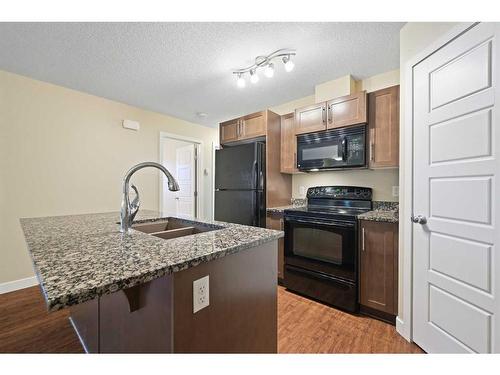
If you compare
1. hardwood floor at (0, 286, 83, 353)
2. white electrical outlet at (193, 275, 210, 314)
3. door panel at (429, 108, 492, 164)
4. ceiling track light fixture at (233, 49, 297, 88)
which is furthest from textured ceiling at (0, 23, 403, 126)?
hardwood floor at (0, 286, 83, 353)

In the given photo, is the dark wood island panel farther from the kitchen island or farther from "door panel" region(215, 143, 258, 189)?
"door panel" region(215, 143, 258, 189)

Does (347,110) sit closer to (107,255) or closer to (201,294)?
(201,294)

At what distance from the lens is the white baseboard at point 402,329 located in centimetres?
163

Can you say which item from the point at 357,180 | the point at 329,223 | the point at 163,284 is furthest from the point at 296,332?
the point at 357,180

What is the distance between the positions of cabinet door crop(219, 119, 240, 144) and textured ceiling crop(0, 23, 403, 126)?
1.29 feet

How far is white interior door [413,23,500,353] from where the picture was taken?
1158 millimetres

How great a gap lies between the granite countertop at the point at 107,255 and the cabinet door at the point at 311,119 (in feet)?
5.65

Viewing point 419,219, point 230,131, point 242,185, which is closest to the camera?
→ point 419,219

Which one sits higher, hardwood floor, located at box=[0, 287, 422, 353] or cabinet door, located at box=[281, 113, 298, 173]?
cabinet door, located at box=[281, 113, 298, 173]

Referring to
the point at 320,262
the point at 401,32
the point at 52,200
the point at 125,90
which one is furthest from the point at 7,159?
the point at 401,32

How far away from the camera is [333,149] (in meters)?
2.37

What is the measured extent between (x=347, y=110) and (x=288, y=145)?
2.57 ft

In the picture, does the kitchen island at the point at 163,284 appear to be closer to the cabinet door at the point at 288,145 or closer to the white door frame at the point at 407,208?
the white door frame at the point at 407,208

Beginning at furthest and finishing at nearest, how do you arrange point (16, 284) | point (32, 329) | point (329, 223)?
point (16, 284) → point (329, 223) → point (32, 329)
